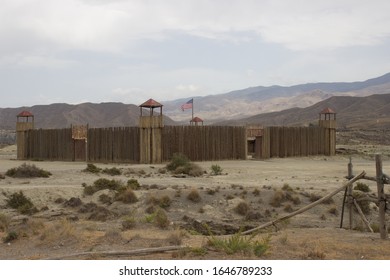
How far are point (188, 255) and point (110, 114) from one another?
122 meters

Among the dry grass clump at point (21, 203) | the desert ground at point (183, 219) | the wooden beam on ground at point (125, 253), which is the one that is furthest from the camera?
the dry grass clump at point (21, 203)

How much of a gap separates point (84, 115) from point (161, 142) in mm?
97018

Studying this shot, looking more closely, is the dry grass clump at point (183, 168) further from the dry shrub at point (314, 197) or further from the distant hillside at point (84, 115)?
the distant hillside at point (84, 115)

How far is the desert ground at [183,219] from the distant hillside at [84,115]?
308 feet

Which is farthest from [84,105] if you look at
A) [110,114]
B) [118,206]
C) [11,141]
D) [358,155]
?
[118,206]

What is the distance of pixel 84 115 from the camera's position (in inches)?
4909

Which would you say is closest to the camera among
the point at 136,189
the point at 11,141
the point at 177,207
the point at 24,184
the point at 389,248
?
the point at 389,248

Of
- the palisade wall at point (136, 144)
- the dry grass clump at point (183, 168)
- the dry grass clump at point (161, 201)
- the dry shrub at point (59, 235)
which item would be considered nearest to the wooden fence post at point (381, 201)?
the dry shrub at point (59, 235)

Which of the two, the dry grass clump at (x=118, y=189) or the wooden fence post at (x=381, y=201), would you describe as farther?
the dry grass clump at (x=118, y=189)

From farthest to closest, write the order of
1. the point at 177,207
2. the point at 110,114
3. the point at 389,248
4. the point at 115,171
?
the point at 110,114 < the point at 115,171 < the point at 177,207 < the point at 389,248

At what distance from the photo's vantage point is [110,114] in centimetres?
12731

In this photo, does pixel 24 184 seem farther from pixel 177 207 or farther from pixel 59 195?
pixel 177 207

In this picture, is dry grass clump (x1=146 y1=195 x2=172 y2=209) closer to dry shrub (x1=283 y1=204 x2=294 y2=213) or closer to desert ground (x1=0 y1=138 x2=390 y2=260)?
desert ground (x1=0 y1=138 x2=390 y2=260)

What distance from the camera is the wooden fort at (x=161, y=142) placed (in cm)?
3104
